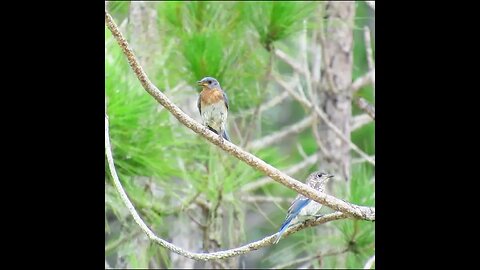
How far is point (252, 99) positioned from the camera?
15.2 ft

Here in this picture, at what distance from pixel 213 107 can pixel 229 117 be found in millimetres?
1370

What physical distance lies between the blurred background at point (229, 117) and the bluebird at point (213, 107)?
323 millimetres

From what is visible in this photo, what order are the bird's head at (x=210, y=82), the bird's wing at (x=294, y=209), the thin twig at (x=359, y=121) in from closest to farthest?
the bird's wing at (x=294, y=209), the bird's head at (x=210, y=82), the thin twig at (x=359, y=121)

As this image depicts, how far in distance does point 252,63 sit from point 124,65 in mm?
914

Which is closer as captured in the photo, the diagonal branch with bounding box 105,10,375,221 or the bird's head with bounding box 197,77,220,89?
the diagonal branch with bounding box 105,10,375,221

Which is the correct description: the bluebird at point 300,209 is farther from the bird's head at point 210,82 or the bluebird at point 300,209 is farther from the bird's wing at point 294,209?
the bird's head at point 210,82

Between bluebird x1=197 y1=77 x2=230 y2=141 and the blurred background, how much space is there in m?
0.32

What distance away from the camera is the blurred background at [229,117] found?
12.3 feet

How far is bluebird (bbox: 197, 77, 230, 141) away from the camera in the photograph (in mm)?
3209

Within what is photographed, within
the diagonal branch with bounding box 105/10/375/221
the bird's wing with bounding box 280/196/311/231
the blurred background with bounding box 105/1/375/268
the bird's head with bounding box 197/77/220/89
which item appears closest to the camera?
the diagonal branch with bounding box 105/10/375/221

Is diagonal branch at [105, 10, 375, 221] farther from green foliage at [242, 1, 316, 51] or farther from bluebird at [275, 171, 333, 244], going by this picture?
green foliage at [242, 1, 316, 51]

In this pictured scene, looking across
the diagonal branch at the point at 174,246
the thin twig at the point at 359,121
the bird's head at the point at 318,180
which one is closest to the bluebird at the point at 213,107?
the bird's head at the point at 318,180

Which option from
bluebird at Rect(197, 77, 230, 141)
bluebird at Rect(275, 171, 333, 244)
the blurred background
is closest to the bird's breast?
bluebird at Rect(197, 77, 230, 141)
